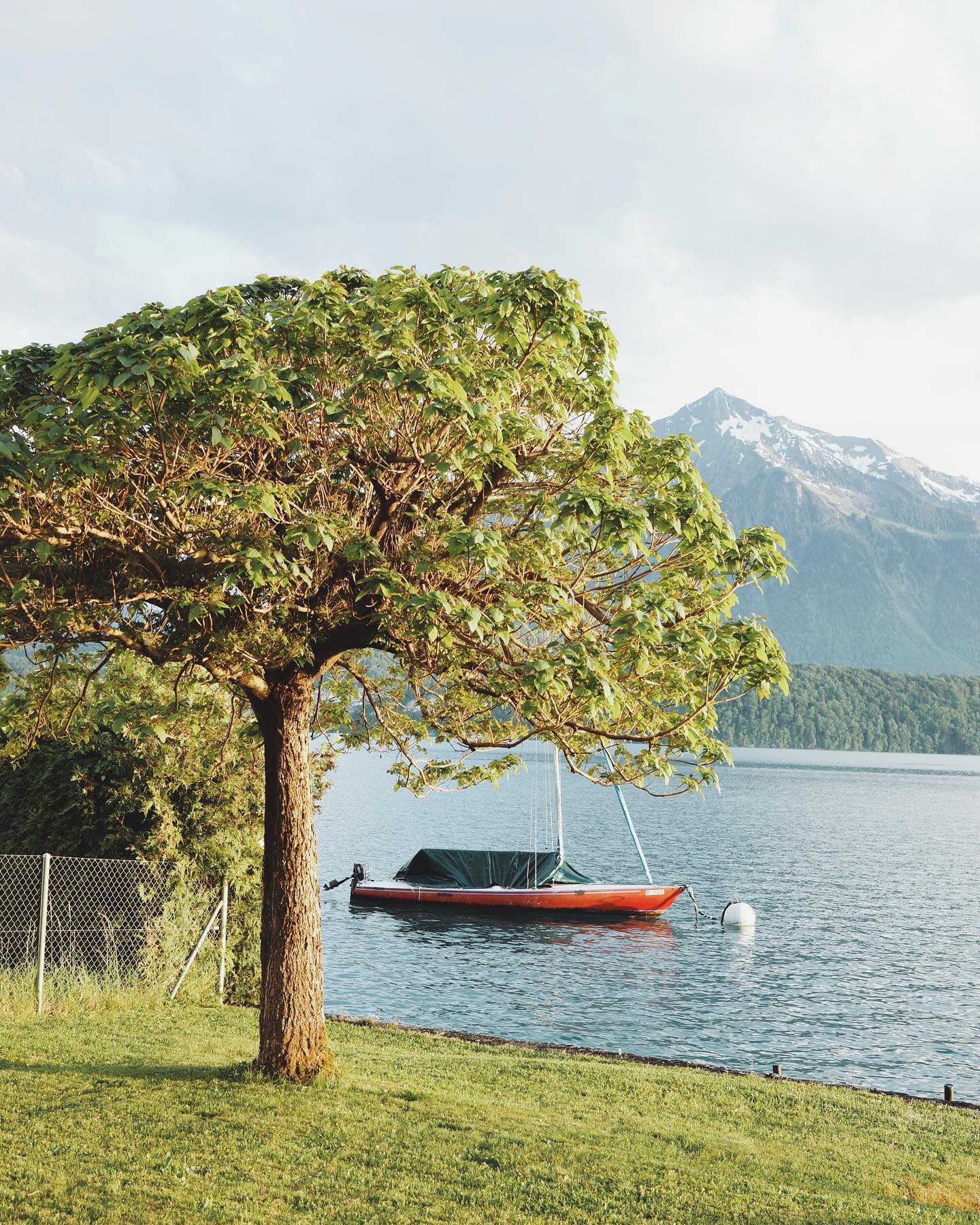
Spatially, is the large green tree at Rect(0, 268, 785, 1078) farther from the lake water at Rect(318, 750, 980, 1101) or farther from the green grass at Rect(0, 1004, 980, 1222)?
the lake water at Rect(318, 750, 980, 1101)

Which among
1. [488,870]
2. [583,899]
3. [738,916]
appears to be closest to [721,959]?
[738,916]

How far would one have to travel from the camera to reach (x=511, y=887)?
42.3 metres

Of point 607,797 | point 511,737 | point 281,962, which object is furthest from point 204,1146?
point 607,797

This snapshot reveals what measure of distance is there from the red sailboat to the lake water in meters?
0.85

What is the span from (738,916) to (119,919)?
29.0 m

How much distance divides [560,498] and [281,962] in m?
6.05

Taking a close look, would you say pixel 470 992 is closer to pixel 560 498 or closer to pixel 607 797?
pixel 560 498

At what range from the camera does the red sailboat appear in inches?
1617

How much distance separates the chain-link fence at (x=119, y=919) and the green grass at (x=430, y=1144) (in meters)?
3.49

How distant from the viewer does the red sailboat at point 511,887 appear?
41062mm

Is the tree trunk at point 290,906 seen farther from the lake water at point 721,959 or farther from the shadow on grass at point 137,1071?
the lake water at point 721,959

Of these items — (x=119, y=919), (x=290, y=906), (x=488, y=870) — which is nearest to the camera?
(x=290, y=906)

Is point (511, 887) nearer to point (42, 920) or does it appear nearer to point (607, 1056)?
point (607, 1056)

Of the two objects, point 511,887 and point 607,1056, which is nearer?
point 607,1056
